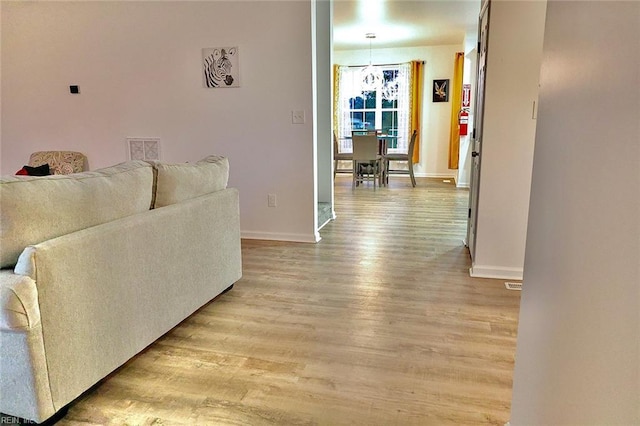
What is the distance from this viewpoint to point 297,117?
3.80 meters

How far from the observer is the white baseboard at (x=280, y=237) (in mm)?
3955

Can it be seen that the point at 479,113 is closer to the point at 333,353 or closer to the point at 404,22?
the point at 333,353

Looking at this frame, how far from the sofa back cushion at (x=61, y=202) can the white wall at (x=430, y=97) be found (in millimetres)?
7221

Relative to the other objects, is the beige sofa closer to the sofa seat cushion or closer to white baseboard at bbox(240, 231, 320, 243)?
the sofa seat cushion

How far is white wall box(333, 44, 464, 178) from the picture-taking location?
8062 mm

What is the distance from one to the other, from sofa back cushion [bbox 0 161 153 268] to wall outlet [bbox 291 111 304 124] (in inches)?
80.1

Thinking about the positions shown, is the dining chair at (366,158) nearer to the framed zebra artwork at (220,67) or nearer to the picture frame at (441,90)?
the picture frame at (441,90)

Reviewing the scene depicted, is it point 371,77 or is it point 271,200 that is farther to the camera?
point 371,77

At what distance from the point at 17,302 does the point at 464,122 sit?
734 cm

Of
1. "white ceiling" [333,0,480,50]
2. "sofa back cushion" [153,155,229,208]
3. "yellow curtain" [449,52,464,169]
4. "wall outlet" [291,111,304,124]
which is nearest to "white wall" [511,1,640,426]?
"sofa back cushion" [153,155,229,208]

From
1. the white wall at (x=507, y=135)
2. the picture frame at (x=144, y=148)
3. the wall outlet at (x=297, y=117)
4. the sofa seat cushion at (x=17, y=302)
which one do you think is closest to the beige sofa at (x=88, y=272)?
the sofa seat cushion at (x=17, y=302)

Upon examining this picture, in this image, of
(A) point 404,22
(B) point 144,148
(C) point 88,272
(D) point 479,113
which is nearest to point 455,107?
(A) point 404,22

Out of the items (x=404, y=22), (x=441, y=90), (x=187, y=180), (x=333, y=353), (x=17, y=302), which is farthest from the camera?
(x=441, y=90)

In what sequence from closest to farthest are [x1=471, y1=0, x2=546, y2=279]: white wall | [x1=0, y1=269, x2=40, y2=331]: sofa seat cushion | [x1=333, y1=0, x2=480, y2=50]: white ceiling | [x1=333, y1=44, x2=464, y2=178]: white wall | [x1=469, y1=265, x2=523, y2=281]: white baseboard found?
1. [x1=0, y1=269, x2=40, y2=331]: sofa seat cushion
2. [x1=471, y1=0, x2=546, y2=279]: white wall
3. [x1=469, y1=265, x2=523, y2=281]: white baseboard
4. [x1=333, y1=0, x2=480, y2=50]: white ceiling
5. [x1=333, y1=44, x2=464, y2=178]: white wall
